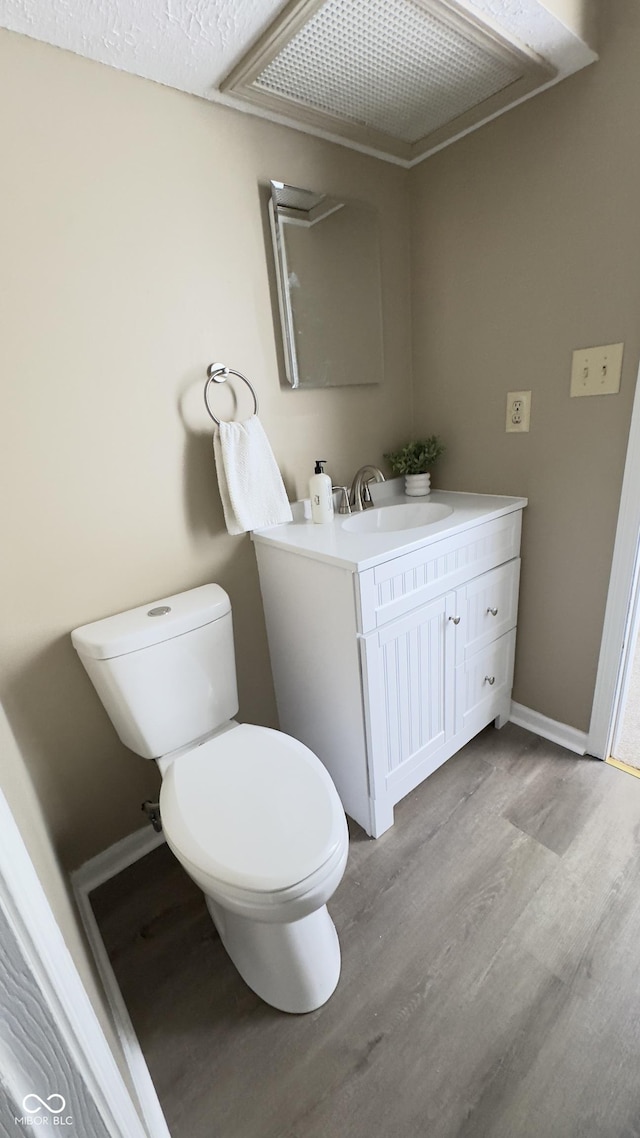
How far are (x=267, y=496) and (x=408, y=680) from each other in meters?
0.65

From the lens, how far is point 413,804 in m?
1.54

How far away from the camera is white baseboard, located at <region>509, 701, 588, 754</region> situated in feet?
5.56

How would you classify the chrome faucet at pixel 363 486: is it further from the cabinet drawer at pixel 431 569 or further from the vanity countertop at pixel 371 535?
the cabinet drawer at pixel 431 569

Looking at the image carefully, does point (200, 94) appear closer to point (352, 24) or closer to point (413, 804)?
point (352, 24)

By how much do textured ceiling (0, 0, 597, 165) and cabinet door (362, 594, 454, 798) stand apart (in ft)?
4.33

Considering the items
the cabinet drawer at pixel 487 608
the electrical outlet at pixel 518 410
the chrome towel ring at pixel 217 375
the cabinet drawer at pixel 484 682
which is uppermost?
the chrome towel ring at pixel 217 375

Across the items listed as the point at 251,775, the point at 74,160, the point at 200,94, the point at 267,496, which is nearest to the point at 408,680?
the point at 251,775

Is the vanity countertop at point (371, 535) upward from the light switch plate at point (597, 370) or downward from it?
downward

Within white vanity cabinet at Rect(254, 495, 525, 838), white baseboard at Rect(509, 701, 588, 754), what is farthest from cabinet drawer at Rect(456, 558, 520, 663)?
white baseboard at Rect(509, 701, 588, 754)

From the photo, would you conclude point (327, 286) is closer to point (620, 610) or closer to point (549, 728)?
point (620, 610)

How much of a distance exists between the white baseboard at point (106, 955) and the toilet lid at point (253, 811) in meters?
0.41

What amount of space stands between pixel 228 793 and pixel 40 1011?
Answer: 739 mm

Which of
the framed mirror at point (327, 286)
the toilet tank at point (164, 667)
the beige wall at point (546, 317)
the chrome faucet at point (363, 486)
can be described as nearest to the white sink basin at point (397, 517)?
the chrome faucet at point (363, 486)

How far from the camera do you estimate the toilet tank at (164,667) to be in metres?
1.14
